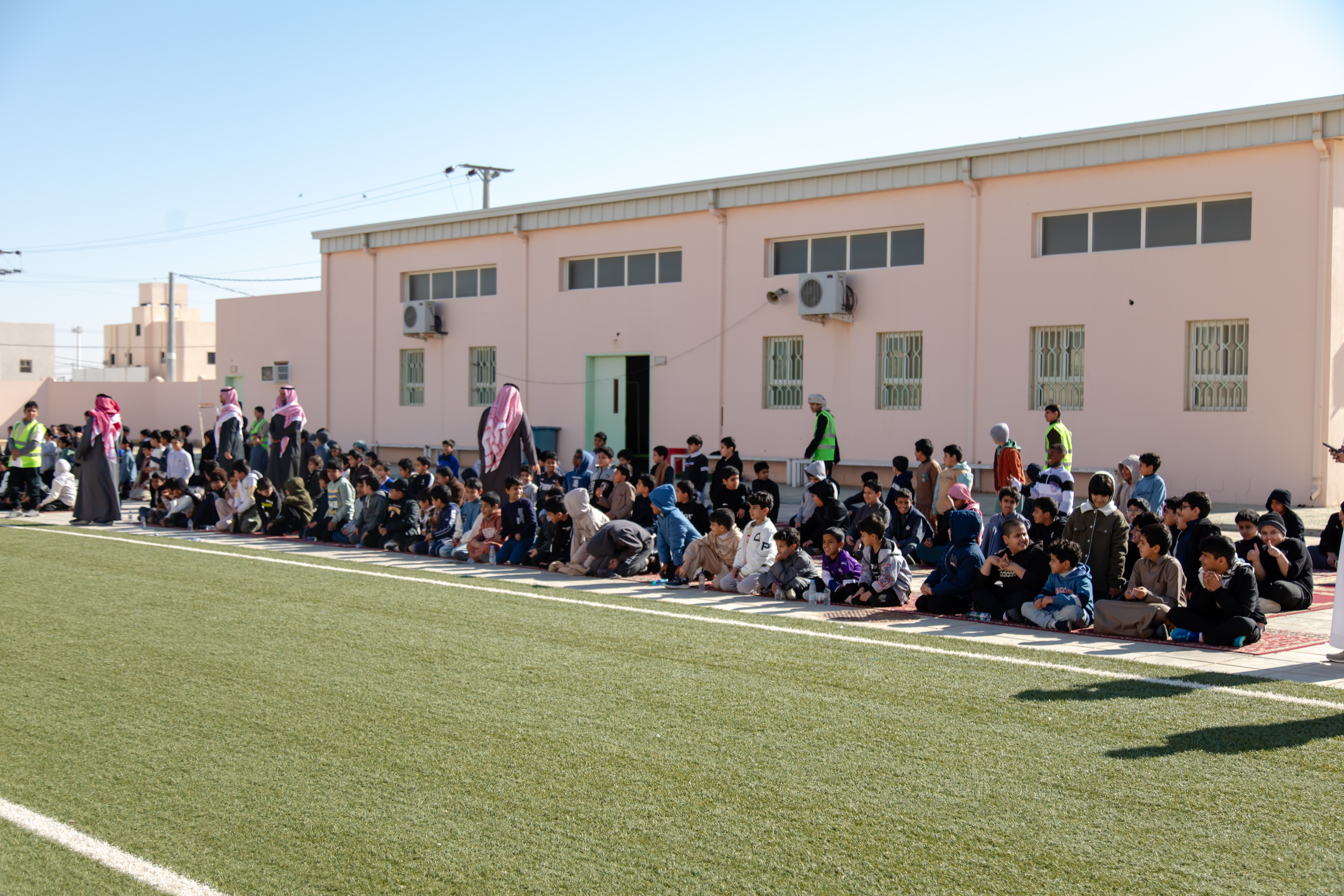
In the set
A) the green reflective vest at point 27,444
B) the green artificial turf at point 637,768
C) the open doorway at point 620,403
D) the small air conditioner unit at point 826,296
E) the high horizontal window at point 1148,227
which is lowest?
the green artificial turf at point 637,768

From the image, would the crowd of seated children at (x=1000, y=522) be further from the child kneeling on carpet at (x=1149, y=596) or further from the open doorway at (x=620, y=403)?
the open doorway at (x=620, y=403)

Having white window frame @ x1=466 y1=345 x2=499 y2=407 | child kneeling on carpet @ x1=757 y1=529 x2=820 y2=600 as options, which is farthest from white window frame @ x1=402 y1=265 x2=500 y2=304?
child kneeling on carpet @ x1=757 y1=529 x2=820 y2=600

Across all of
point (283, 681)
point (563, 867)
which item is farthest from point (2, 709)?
point (563, 867)

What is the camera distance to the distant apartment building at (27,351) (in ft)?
224

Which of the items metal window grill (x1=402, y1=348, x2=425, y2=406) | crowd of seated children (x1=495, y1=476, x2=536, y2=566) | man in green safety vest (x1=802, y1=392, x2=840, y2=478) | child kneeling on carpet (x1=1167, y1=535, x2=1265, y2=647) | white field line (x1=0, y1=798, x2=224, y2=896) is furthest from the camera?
metal window grill (x1=402, y1=348, x2=425, y2=406)

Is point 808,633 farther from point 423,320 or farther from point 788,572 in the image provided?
point 423,320

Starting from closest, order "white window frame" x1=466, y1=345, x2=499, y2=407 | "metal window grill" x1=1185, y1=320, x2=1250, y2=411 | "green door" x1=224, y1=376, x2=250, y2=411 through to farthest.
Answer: "metal window grill" x1=1185, y1=320, x2=1250, y2=411 < "white window frame" x1=466, y1=345, x2=499, y2=407 < "green door" x1=224, y1=376, x2=250, y2=411

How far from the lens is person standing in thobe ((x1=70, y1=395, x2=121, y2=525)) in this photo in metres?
17.0

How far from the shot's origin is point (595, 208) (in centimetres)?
2452

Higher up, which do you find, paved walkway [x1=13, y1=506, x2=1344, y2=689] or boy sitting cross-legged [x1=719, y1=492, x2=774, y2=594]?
boy sitting cross-legged [x1=719, y1=492, x2=774, y2=594]

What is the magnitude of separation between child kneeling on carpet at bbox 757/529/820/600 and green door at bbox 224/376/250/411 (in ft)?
81.9

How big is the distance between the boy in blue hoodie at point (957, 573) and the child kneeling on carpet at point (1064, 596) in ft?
1.93

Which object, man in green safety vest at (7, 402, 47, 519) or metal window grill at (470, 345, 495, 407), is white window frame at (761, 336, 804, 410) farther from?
man in green safety vest at (7, 402, 47, 519)

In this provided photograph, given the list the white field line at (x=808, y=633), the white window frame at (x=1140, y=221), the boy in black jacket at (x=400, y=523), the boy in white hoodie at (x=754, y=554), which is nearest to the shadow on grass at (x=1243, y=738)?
the white field line at (x=808, y=633)
